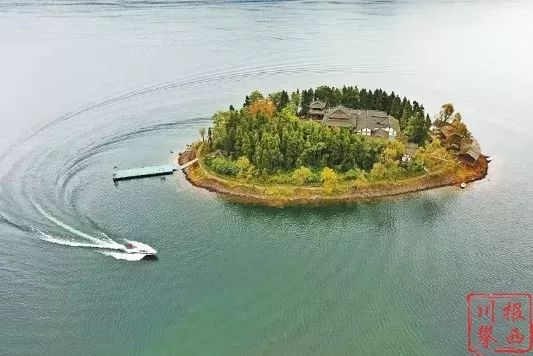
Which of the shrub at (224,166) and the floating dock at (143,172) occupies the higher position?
the shrub at (224,166)

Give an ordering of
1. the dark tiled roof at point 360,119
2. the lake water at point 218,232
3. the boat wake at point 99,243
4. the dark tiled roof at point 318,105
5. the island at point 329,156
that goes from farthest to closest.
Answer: the dark tiled roof at point 318,105
the dark tiled roof at point 360,119
the island at point 329,156
the boat wake at point 99,243
the lake water at point 218,232

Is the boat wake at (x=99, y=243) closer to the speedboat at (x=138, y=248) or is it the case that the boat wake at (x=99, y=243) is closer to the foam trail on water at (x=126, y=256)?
the foam trail on water at (x=126, y=256)

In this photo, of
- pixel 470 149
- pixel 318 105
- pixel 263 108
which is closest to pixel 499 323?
pixel 470 149

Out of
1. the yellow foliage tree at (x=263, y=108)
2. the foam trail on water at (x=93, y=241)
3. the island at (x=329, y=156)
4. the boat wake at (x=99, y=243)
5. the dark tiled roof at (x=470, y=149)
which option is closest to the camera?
the boat wake at (x=99, y=243)

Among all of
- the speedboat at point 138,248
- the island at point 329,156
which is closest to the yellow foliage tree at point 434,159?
the island at point 329,156

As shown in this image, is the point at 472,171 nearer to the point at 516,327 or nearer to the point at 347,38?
the point at 516,327

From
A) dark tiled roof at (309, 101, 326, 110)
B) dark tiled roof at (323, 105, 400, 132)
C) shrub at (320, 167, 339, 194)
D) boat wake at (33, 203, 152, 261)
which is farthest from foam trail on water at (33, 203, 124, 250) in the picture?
dark tiled roof at (309, 101, 326, 110)

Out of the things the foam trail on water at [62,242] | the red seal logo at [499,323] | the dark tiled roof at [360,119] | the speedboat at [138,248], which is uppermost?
the dark tiled roof at [360,119]
